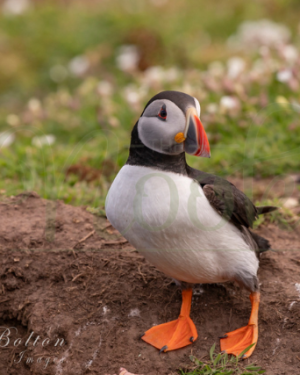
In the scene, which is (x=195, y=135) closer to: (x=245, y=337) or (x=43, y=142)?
(x=245, y=337)

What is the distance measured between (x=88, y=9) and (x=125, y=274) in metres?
10.7

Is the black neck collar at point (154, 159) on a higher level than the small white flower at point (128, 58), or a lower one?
higher

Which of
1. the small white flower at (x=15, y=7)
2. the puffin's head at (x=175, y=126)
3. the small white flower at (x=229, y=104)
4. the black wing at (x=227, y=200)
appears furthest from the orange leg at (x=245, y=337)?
the small white flower at (x=15, y=7)

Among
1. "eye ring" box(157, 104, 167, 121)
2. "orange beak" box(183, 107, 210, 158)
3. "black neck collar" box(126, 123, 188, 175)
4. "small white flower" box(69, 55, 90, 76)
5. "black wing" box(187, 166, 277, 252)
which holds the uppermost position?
"eye ring" box(157, 104, 167, 121)

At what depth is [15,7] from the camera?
42.8ft

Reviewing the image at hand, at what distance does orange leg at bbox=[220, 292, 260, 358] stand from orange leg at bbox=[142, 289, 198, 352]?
9.0 inches

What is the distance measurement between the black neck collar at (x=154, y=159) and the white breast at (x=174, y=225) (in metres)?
0.04

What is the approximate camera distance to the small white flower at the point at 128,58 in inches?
343

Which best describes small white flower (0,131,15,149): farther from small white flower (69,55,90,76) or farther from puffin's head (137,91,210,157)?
puffin's head (137,91,210,157)

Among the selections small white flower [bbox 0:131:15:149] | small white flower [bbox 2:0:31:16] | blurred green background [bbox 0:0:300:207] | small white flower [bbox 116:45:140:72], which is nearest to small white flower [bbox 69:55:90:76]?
blurred green background [bbox 0:0:300:207]

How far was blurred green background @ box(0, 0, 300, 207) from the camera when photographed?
18.7ft

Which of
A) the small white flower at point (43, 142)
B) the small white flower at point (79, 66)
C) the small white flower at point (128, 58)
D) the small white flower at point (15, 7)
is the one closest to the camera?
the small white flower at point (43, 142)

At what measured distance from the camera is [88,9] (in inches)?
502

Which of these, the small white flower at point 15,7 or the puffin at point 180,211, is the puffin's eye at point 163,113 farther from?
the small white flower at point 15,7
